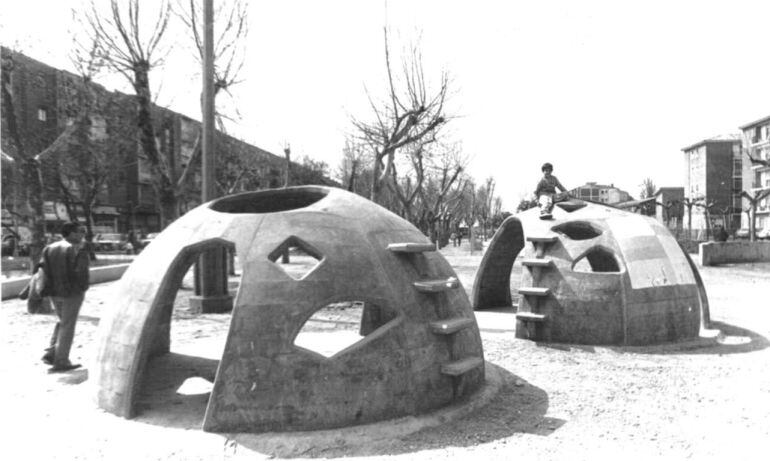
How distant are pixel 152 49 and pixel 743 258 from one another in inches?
1214

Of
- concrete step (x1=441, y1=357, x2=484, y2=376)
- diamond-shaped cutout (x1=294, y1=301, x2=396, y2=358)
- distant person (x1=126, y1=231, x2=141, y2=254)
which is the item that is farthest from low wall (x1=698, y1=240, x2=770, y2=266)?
distant person (x1=126, y1=231, x2=141, y2=254)

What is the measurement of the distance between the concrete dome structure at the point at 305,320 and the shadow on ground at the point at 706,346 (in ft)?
11.9

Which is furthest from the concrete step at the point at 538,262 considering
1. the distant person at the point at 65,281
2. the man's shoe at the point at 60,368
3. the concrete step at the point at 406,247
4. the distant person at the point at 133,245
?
the distant person at the point at 133,245

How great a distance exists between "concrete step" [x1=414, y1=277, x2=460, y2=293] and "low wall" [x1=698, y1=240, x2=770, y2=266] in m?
27.0

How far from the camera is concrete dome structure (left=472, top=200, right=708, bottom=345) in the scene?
31.6 feet

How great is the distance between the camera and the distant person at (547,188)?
37.0 ft

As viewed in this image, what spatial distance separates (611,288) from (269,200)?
246 inches

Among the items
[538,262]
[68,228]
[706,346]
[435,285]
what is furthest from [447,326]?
[706,346]

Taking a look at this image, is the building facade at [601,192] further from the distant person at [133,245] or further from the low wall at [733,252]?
the distant person at [133,245]

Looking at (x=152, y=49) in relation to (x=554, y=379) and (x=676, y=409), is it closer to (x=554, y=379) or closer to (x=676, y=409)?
(x=554, y=379)

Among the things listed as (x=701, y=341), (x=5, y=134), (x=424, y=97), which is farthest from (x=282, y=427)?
(x=424, y=97)

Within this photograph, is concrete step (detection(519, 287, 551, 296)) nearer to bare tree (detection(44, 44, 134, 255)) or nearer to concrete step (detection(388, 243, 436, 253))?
concrete step (detection(388, 243, 436, 253))

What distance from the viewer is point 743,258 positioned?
29703 millimetres

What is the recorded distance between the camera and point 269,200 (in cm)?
768
